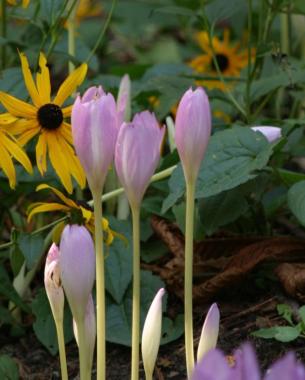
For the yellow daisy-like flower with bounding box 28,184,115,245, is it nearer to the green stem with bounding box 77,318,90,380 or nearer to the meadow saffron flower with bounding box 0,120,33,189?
the meadow saffron flower with bounding box 0,120,33,189

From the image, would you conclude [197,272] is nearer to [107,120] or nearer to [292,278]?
[292,278]

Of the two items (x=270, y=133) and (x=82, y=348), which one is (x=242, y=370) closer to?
(x=82, y=348)

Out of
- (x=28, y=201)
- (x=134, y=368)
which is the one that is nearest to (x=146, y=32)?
(x=28, y=201)

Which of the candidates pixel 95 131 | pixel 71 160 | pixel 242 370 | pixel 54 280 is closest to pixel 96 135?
pixel 95 131

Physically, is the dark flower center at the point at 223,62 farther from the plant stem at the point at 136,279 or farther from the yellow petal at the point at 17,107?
the plant stem at the point at 136,279

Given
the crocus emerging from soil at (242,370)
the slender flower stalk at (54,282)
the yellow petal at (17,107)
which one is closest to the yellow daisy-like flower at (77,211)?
the yellow petal at (17,107)

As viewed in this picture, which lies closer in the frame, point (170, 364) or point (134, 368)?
point (134, 368)
